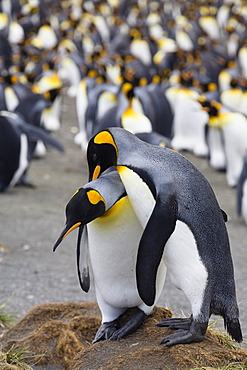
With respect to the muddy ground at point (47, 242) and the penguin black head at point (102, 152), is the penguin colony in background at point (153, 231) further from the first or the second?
the muddy ground at point (47, 242)

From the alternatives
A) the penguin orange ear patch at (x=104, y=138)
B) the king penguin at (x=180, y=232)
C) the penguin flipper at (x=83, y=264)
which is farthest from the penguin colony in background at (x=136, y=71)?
the king penguin at (x=180, y=232)

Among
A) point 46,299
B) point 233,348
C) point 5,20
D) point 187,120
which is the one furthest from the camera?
point 5,20

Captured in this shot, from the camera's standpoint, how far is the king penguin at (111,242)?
2961 millimetres

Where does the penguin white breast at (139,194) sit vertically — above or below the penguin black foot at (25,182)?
above

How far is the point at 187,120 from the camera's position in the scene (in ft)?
36.5

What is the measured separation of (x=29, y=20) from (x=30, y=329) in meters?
16.8

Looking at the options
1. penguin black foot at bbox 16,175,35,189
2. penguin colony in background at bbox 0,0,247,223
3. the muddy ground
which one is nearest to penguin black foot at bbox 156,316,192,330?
the muddy ground

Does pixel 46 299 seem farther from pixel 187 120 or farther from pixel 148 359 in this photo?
pixel 187 120

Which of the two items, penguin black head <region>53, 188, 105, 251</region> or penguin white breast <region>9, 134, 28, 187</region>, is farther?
penguin white breast <region>9, 134, 28, 187</region>

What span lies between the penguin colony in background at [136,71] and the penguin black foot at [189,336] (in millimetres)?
3114

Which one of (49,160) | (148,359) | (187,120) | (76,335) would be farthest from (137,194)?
(187,120)

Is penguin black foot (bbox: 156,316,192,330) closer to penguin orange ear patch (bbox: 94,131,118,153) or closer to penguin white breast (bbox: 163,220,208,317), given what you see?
penguin white breast (bbox: 163,220,208,317)

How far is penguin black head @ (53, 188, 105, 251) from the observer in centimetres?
293

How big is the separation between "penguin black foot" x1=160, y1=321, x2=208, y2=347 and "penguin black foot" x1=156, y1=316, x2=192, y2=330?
5cm
